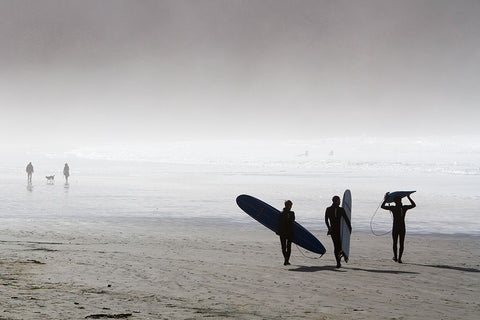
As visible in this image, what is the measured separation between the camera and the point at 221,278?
31.2 ft

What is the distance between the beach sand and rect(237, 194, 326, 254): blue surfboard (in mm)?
370

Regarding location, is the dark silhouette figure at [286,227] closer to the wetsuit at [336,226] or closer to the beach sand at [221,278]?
the beach sand at [221,278]

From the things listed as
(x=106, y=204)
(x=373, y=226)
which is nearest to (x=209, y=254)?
(x=373, y=226)

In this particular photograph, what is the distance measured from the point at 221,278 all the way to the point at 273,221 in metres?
4.11

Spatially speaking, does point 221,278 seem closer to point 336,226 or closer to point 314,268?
point 314,268

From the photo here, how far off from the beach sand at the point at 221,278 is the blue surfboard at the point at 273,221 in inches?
Result: 14.5

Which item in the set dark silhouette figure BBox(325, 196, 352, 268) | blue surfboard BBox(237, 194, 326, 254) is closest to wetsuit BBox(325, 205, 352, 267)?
dark silhouette figure BBox(325, 196, 352, 268)

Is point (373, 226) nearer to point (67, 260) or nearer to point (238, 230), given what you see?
point (238, 230)

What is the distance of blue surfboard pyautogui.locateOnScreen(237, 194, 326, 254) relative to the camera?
41.5ft

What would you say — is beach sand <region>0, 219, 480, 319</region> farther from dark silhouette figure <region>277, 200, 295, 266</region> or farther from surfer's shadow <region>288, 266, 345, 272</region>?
dark silhouette figure <region>277, 200, 295, 266</region>

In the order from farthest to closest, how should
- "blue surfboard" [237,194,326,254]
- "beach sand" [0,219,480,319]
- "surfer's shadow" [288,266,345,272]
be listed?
"blue surfboard" [237,194,326,254] < "surfer's shadow" [288,266,345,272] < "beach sand" [0,219,480,319]

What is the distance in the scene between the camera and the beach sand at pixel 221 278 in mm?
7176

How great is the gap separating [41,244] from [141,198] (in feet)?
46.9

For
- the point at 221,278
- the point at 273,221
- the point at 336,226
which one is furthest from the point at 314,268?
the point at 221,278
